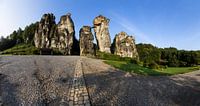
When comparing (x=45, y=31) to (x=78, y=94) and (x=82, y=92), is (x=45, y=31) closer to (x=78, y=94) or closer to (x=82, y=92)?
(x=82, y=92)

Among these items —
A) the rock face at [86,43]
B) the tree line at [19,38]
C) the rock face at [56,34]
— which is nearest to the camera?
the rock face at [86,43]

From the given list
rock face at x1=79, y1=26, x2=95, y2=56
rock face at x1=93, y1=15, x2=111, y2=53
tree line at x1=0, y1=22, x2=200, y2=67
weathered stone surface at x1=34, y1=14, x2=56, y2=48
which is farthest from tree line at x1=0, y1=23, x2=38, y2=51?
rock face at x1=79, y1=26, x2=95, y2=56

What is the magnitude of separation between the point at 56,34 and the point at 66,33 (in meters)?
4.33

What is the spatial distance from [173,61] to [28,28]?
51343 millimetres

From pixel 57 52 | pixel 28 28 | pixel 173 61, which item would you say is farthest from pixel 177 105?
pixel 28 28

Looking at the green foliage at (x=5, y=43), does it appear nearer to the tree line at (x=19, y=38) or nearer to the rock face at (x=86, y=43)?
the tree line at (x=19, y=38)

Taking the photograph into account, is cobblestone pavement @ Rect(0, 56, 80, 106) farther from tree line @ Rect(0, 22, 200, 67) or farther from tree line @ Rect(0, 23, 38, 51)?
tree line @ Rect(0, 23, 38, 51)

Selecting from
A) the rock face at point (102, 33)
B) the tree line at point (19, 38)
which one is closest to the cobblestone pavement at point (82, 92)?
the rock face at point (102, 33)

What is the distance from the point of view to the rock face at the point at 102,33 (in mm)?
61188

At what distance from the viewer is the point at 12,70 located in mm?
16812

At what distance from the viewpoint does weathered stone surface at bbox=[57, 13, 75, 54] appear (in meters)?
60.1

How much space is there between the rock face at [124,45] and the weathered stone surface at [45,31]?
A: 17.4 metres

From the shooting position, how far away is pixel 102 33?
62.5 metres

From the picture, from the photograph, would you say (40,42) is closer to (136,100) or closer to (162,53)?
(162,53)
